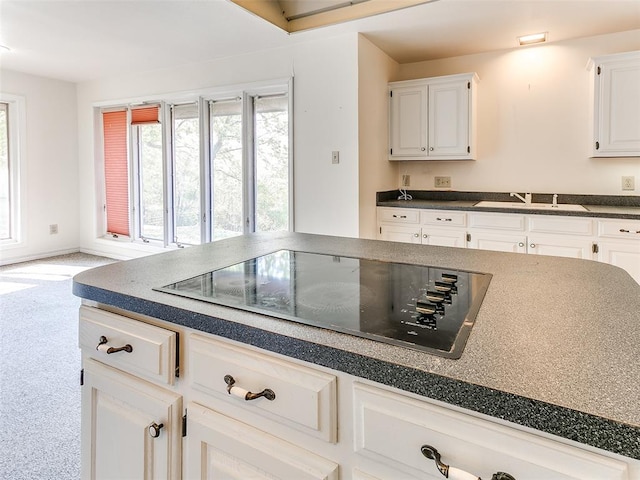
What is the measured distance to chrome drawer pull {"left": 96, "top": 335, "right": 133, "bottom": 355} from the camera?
1.07 metres

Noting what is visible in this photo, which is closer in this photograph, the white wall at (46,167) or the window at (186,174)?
the window at (186,174)

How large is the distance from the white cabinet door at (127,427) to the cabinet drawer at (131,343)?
4 cm

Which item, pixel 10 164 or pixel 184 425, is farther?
pixel 10 164

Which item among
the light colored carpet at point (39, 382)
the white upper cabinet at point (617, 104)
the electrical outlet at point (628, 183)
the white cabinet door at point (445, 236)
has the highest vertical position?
the white upper cabinet at point (617, 104)

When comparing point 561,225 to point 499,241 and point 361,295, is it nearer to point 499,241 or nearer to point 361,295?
point 499,241

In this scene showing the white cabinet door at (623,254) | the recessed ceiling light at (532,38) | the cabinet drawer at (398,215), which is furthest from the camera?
the cabinet drawer at (398,215)

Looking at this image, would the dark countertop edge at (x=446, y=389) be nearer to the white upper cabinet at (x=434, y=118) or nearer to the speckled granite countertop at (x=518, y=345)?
the speckled granite countertop at (x=518, y=345)

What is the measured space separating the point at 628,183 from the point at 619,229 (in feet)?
2.96

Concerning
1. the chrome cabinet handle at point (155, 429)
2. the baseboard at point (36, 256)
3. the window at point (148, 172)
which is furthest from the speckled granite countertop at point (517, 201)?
the baseboard at point (36, 256)

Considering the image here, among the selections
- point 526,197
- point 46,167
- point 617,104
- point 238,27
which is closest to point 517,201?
point 526,197

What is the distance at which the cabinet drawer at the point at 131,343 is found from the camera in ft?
3.28

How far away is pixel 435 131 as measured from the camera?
3969 millimetres

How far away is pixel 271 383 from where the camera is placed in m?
0.85

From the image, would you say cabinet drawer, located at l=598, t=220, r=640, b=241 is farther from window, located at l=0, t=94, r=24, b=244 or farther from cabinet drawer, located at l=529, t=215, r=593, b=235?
window, located at l=0, t=94, r=24, b=244
